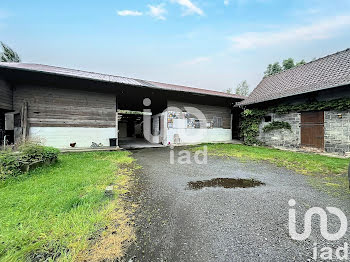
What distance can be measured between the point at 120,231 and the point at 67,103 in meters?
8.45

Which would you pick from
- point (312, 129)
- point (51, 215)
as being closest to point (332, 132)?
point (312, 129)

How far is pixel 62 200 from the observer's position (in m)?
2.32

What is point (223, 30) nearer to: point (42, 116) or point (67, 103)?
point (67, 103)

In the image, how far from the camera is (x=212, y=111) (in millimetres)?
11773

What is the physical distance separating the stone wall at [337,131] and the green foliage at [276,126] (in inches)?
65.2

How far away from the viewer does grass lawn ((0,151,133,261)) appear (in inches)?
54.7

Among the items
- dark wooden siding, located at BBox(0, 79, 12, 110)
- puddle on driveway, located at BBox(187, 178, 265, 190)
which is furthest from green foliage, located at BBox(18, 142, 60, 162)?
dark wooden siding, located at BBox(0, 79, 12, 110)

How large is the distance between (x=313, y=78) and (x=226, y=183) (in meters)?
9.07

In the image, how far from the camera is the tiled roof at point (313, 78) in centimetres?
691

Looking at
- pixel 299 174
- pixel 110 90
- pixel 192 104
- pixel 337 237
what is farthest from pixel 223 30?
pixel 337 237

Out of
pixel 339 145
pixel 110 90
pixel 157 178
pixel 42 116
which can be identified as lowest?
pixel 157 178

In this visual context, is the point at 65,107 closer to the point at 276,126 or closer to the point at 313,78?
the point at 276,126

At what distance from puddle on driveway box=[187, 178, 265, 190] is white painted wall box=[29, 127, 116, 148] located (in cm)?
688

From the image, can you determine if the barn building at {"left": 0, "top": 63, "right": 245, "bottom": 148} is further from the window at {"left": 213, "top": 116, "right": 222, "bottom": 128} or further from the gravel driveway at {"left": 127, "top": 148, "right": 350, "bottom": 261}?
the gravel driveway at {"left": 127, "top": 148, "right": 350, "bottom": 261}
